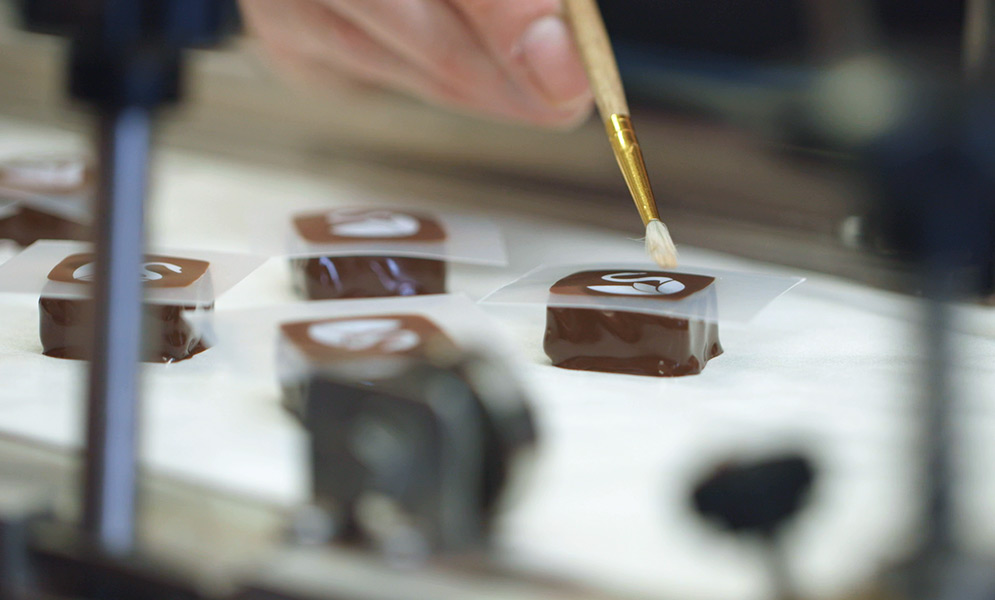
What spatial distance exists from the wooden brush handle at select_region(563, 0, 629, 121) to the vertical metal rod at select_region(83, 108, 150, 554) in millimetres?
375

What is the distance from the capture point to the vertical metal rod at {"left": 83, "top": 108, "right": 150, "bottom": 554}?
0.36m

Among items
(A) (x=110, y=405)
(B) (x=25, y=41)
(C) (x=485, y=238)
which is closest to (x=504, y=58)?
(C) (x=485, y=238)

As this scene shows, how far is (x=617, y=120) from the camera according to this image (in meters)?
0.67

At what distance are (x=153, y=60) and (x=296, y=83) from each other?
40.2 inches

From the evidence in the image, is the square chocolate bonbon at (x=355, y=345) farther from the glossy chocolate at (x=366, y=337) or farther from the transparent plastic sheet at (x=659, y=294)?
the transparent plastic sheet at (x=659, y=294)

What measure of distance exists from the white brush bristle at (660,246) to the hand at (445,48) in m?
0.20

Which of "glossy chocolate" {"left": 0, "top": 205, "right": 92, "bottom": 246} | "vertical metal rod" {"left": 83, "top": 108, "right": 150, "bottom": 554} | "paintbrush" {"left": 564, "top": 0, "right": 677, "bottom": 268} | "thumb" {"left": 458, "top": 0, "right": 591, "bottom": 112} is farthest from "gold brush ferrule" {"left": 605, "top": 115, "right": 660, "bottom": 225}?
"glossy chocolate" {"left": 0, "top": 205, "right": 92, "bottom": 246}

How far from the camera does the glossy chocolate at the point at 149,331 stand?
0.56 meters

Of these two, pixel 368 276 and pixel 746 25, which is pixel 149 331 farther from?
pixel 746 25

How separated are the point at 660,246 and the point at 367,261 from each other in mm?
220

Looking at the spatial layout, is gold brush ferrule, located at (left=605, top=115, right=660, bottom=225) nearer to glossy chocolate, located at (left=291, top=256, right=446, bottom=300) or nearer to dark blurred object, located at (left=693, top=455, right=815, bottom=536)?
glossy chocolate, located at (left=291, top=256, right=446, bottom=300)

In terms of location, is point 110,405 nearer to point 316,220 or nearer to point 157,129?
point 157,129

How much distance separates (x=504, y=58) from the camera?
33.1 inches

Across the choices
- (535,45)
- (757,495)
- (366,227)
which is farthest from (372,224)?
(757,495)
